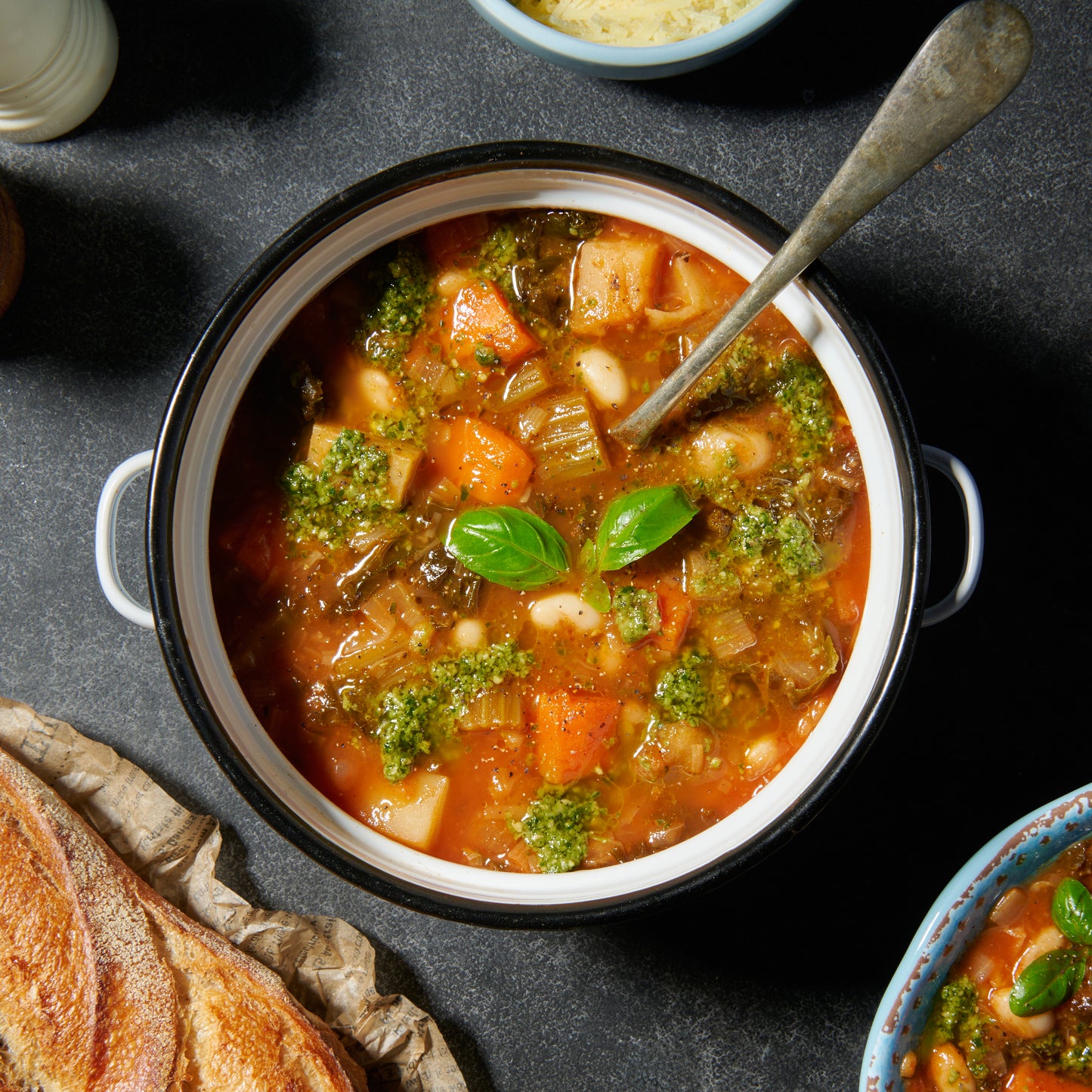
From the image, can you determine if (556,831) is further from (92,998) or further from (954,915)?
(92,998)

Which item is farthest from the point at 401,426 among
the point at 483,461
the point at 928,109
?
Result: the point at 928,109

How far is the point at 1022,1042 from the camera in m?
2.85

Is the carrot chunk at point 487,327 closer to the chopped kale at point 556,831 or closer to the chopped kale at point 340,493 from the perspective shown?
the chopped kale at point 340,493

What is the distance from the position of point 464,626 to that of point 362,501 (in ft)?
1.45

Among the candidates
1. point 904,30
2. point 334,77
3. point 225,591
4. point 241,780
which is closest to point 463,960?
point 241,780

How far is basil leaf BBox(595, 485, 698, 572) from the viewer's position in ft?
8.05

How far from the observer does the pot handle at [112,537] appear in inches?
103

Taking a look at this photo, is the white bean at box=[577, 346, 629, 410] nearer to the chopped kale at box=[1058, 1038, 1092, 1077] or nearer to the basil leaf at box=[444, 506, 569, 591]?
the basil leaf at box=[444, 506, 569, 591]

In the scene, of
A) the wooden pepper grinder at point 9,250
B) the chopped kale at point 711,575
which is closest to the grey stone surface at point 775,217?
the wooden pepper grinder at point 9,250

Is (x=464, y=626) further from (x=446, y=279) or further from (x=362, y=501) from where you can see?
(x=446, y=279)

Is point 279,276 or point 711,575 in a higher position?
point 279,276

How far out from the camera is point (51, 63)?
2.80 meters

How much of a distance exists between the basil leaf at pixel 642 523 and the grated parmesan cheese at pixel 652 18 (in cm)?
138

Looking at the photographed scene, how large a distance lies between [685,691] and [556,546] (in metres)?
0.53
